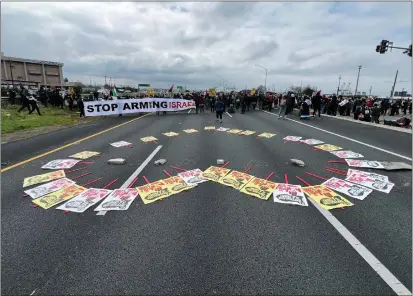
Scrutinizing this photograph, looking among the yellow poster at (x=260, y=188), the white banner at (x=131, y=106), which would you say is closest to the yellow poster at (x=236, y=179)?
the yellow poster at (x=260, y=188)

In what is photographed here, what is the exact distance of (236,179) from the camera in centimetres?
549

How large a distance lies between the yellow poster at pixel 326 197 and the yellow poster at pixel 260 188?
651 mm

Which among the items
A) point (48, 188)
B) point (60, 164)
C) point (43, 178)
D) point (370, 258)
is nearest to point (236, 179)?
point (370, 258)

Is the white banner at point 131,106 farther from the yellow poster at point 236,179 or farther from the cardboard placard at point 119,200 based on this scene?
the yellow poster at point 236,179

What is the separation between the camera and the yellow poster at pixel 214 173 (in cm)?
559

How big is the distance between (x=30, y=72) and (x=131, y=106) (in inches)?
4290

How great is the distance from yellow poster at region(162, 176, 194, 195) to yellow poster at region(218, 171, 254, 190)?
2.57 ft

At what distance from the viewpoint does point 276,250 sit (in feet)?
10.1

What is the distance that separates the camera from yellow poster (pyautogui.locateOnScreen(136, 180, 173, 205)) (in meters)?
4.53

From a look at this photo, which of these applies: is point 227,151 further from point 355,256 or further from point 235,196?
point 355,256

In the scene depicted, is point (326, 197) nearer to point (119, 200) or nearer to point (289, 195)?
point (289, 195)

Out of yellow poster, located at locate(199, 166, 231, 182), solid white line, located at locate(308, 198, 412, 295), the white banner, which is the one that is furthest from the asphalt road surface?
the white banner

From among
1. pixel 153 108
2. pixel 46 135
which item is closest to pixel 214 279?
pixel 46 135

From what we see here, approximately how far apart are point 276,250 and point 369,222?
169 cm
